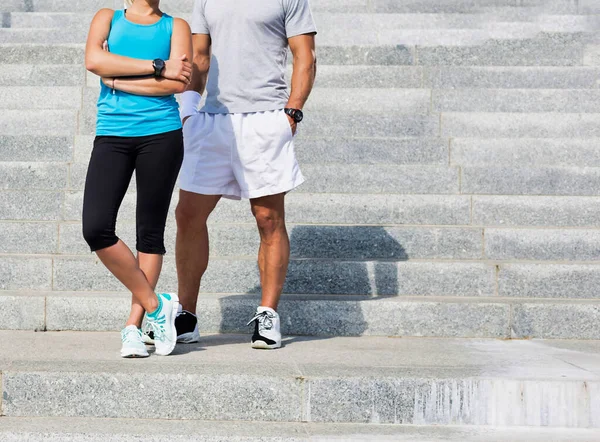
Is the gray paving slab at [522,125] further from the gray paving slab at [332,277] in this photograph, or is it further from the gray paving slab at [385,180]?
the gray paving slab at [332,277]

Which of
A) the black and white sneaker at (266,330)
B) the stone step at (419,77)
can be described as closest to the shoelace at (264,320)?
the black and white sneaker at (266,330)

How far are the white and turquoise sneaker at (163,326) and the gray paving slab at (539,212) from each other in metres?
2.51

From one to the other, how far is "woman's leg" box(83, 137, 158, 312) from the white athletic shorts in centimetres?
48

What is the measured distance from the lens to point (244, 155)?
492 cm

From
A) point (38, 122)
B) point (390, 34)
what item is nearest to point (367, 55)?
point (390, 34)

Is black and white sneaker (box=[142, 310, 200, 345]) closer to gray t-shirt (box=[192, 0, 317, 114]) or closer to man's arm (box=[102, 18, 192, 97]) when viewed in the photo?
gray t-shirt (box=[192, 0, 317, 114])

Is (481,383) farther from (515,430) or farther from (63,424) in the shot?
(63,424)

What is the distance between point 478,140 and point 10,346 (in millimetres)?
3807

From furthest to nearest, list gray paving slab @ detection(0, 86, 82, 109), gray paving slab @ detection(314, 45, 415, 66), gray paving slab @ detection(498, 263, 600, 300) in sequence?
gray paving slab @ detection(314, 45, 415, 66)
gray paving slab @ detection(0, 86, 82, 109)
gray paving slab @ detection(498, 263, 600, 300)

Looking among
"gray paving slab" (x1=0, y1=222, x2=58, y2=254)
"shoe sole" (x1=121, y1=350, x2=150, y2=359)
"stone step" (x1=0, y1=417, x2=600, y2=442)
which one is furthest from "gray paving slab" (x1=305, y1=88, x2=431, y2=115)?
"stone step" (x1=0, y1=417, x2=600, y2=442)

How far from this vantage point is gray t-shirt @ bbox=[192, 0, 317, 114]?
4.89 meters

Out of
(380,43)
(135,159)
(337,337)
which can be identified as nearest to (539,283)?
(337,337)

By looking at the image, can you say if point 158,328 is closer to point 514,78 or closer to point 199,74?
point 199,74

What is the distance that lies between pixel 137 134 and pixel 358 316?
1661mm
